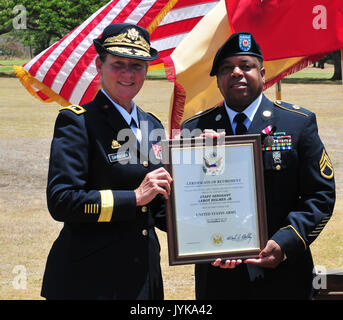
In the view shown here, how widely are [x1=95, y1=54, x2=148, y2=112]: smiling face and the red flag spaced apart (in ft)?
5.82

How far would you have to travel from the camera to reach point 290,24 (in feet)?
13.3

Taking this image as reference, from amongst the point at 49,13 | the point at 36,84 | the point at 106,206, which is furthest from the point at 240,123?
the point at 49,13

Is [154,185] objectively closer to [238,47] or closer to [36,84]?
[238,47]

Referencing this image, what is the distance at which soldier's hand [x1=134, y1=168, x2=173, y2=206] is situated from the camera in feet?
7.50

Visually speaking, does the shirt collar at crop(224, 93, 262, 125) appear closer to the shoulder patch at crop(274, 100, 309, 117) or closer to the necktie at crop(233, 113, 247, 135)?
the necktie at crop(233, 113, 247, 135)

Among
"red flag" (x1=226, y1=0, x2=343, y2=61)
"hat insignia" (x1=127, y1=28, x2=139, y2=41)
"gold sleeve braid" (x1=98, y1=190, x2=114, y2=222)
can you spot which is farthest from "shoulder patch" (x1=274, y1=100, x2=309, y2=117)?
"red flag" (x1=226, y1=0, x2=343, y2=61)

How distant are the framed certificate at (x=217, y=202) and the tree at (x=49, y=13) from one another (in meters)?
36.7

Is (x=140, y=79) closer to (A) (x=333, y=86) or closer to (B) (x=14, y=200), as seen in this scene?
(B) (x=14, y=200)

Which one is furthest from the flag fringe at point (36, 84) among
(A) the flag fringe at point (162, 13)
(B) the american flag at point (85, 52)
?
(A) the flag fringe at point (162, 13)

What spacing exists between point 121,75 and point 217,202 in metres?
0.71

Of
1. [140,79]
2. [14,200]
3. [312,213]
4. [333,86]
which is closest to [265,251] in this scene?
[312,213]

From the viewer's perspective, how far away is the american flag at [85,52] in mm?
4672

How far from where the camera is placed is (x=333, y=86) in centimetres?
2947

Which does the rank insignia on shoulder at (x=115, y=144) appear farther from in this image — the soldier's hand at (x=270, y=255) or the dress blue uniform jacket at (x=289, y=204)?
the soldier's hand at (x=270, y=255)
